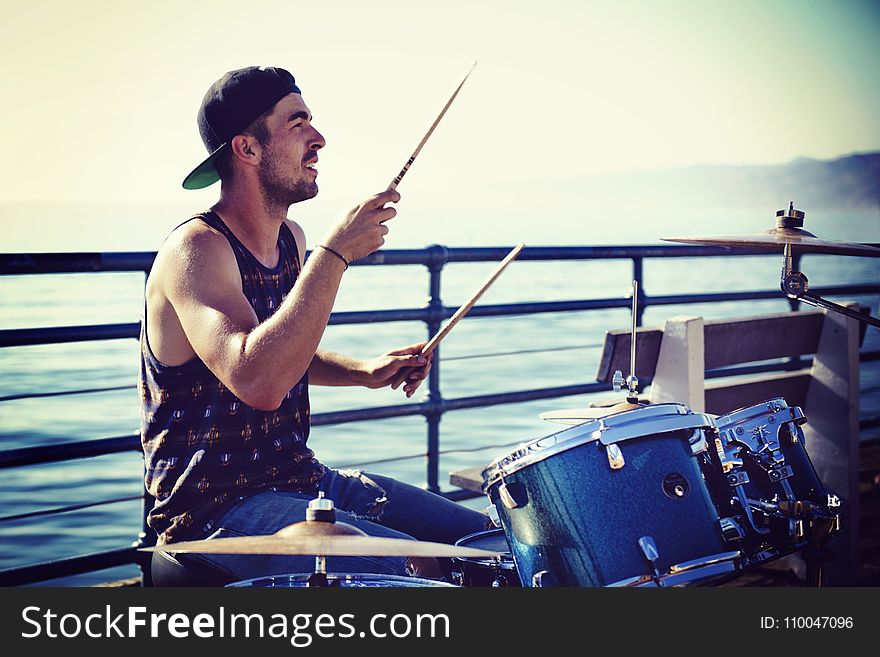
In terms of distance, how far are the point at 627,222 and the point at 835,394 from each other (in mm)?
45704

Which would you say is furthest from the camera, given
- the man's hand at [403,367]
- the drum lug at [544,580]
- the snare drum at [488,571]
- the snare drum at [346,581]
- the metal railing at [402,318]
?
the metal railing at [402,318]

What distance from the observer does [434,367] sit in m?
3.70

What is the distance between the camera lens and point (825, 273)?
24.9 metres

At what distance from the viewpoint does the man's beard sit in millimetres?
2340

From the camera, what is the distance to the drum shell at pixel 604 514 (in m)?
2.06

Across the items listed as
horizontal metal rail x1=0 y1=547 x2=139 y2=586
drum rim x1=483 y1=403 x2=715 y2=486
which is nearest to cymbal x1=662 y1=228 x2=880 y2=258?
drum rim x1=483 y1=403 x2=715 y2=486

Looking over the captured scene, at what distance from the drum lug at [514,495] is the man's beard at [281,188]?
0.76 m

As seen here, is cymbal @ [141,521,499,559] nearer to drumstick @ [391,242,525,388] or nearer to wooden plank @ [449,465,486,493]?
drumstick @ [391,242,525,388]

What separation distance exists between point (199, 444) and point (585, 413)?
0.80 metres

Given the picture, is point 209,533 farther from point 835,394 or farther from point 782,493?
point 835,394

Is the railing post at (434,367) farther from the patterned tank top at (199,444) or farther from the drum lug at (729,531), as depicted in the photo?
the drum lug at (729,531)

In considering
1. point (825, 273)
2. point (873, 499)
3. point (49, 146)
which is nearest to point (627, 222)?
point (825, 273)

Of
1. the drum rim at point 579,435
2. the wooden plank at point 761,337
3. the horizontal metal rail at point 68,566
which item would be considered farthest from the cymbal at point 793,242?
the horizontal metal rail at point 68,566

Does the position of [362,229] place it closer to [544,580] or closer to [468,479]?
[544,580]
